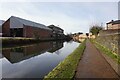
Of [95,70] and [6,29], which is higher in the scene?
[6,29]

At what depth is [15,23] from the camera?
151ft

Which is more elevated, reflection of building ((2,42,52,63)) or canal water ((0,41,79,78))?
reflection of building ((2,42,52,63))

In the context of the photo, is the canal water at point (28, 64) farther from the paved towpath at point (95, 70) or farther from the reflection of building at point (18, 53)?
the paved towpath at point (95, 70)

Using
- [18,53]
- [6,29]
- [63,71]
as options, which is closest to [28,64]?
[63,71]

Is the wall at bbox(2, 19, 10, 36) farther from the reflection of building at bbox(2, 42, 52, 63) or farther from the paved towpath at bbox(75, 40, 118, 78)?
the paved towpath at bbox(75, 40, 118, 78)

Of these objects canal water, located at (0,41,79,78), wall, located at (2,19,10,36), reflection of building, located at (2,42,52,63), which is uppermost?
wall, located at (2,19,10,36)

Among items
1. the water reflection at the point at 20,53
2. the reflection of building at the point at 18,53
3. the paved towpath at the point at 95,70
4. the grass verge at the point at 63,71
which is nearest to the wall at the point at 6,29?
the water reflection at the point at 20,53

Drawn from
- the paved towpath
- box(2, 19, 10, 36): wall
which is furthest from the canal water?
box(2, 19, 10, 36): wall

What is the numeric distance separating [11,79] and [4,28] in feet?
133

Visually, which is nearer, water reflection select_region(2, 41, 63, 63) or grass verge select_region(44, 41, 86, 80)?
grass verge select_region(44, 41, 86, 80)

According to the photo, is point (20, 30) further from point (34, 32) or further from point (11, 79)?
point (11, 79)

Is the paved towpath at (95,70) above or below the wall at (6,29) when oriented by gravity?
below

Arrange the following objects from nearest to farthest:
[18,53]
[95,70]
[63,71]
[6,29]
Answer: [63,71] < [95,70] < [18,53] < [6,29]

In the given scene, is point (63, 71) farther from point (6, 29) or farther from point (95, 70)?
point (6, 29)
